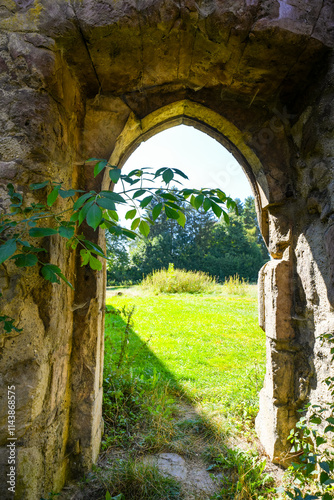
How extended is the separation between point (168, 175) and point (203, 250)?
22.0 m

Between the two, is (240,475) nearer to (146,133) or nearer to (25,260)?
(25,260)

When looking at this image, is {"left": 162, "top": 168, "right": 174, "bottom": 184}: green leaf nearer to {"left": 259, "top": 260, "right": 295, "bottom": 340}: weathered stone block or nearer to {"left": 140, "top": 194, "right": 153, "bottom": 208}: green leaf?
{"left": 140, "top": 194, "right": 153, "bottom": 208}: green leaf

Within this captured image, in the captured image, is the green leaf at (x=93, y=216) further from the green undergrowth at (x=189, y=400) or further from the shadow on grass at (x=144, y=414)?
the shadow on grass at (x=144, y=414)

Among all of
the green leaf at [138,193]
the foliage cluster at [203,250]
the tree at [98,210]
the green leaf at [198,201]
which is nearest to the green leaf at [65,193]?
the tree at [98,210]

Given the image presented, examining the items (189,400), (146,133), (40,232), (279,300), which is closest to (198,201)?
(40,232)

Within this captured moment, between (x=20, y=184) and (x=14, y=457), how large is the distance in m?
1.24

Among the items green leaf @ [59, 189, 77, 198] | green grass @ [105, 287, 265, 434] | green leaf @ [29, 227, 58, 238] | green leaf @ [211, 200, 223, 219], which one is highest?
green leaf @ [59, 189, 77, 198]

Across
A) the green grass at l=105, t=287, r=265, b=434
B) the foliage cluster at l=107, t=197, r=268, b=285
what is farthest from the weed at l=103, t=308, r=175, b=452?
the foliage cluster at l=107, t=197, r=268, b=285

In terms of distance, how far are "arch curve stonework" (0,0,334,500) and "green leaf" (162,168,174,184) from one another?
0.72 meters

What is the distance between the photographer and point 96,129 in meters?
1.93

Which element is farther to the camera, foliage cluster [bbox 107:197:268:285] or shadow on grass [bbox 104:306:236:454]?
foliage cluster [bbox 107:197:268:285]

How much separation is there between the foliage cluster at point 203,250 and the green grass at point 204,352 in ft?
45.9

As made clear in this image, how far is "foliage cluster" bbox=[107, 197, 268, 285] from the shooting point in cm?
2127

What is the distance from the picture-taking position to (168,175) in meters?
1.13
